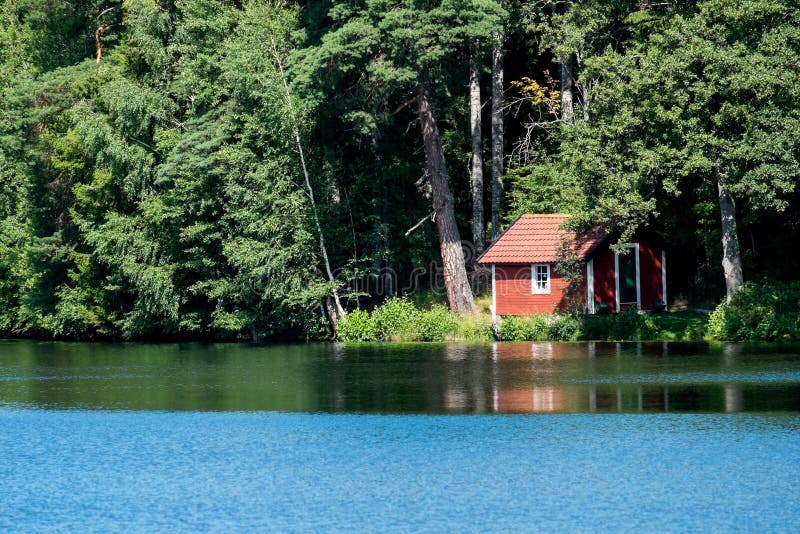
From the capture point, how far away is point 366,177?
44781mm

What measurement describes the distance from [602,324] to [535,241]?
4948mm

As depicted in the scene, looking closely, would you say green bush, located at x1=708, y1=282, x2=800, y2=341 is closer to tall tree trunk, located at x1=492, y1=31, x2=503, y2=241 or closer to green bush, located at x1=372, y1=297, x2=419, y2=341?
green bush, located at x1=372, y1=297, x2=419, y2=341

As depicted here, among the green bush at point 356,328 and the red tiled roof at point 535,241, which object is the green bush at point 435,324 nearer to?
the green bush at point 356,328

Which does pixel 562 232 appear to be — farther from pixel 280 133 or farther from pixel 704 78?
pixel 280 133

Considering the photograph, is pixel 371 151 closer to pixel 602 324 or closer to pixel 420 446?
pixel 602 324

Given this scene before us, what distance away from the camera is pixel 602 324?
37344mm

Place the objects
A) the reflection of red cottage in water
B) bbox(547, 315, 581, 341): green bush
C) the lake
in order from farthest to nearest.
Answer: the reflection of red cottage in water
bbox(547, 315, 581, 341): green bush
the lake

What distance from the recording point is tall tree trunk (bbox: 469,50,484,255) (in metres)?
44.6

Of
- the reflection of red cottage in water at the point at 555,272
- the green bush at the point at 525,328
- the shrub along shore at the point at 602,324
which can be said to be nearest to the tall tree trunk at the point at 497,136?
the reflection of red cottage in water at the point at 555,272

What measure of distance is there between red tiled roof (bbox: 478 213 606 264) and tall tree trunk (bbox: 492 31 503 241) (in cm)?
325

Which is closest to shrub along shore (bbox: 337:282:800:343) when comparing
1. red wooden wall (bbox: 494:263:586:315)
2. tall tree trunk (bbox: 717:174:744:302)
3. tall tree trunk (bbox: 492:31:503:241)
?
tall tree trunk (bbox: 717:174:744:302)

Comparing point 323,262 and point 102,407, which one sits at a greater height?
point 323,262

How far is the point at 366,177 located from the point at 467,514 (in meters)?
30.3

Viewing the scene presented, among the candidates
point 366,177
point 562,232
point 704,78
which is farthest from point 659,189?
point 366,177
